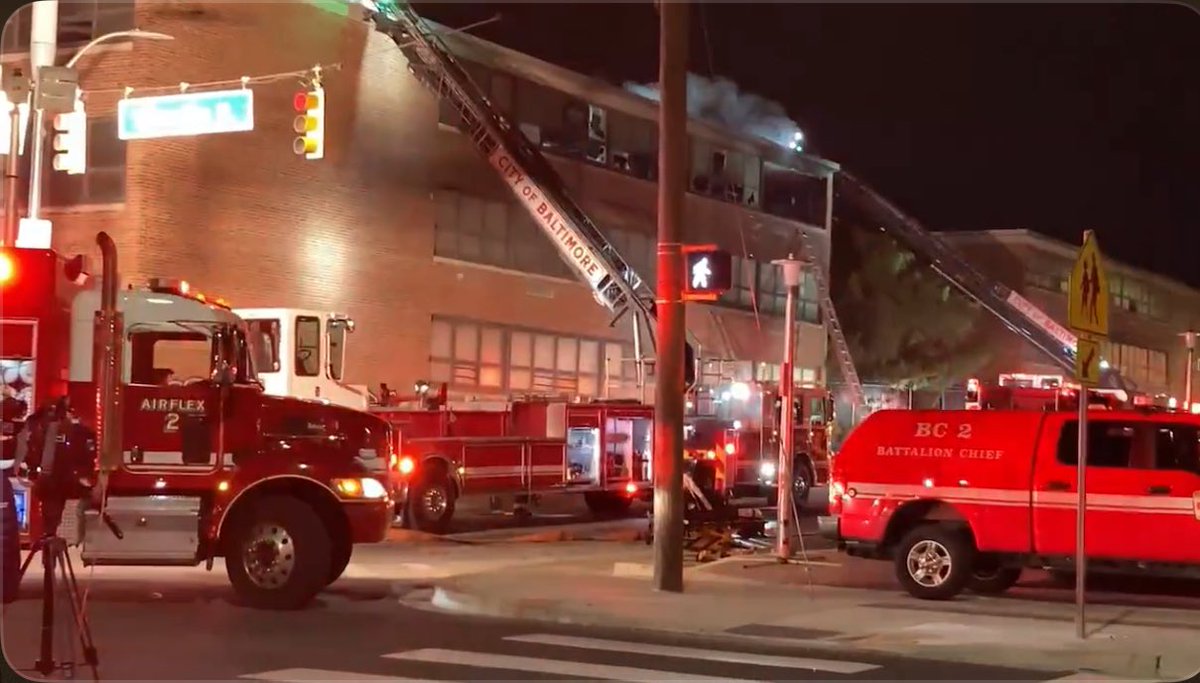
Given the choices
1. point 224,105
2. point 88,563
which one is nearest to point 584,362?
point 224,105

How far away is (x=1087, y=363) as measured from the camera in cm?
1161

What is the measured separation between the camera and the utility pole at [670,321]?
45.9 ft

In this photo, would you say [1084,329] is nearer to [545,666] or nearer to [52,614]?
[545,666]

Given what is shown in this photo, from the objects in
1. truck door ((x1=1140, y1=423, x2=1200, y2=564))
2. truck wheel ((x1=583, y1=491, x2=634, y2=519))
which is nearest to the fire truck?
truck door ((x1=1140, y1=423, x2=1200, y2=564))

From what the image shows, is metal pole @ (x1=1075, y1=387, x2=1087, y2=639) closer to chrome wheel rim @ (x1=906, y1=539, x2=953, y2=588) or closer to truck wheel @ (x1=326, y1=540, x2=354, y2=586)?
chrome wheel rim @ (x1=906, y1=539, x2=953, y2=588)

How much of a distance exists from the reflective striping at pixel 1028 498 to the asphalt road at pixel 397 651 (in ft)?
11.0

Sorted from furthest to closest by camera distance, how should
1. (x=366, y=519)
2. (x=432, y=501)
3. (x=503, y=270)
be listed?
(x=503, y=270) → (x=432, y=501) → (x=366, y=519)

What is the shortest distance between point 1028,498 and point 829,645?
3386 mm

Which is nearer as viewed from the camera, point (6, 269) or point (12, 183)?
point (6, 269)

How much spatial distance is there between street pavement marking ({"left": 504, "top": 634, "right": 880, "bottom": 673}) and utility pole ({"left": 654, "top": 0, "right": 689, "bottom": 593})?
2.49 meters

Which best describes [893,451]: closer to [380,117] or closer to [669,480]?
[669,480]

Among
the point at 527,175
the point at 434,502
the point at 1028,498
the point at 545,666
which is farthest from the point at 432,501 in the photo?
the point at 545,666

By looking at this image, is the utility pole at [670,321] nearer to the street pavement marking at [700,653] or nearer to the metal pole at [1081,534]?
the street pavement marking at [700,653]

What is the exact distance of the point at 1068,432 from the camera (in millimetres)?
13844
